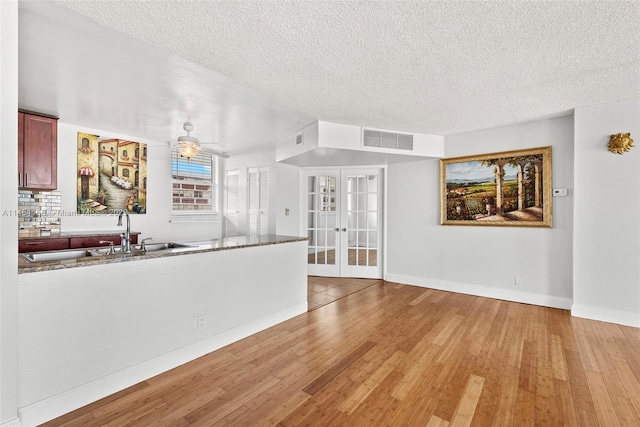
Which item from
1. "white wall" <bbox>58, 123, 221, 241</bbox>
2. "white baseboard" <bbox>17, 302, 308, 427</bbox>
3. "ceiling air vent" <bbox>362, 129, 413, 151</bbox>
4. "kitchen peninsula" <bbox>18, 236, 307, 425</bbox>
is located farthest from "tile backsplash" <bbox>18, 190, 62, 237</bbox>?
"ceiling air vent" <bbox>362, 129, 413, 151</bbox>

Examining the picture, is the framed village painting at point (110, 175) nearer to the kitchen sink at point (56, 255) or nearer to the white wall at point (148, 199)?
the white wall at point (148, 199)

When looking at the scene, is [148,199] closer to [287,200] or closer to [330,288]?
[287,200]

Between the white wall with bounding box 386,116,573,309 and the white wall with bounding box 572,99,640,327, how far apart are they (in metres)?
0.23

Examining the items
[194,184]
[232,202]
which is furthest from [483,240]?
[194,184]

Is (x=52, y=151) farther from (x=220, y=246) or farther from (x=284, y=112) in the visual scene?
(x=284, y=112)

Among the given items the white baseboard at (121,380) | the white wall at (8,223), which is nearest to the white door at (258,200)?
the white baseboard at (121,380)

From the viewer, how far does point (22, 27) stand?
180cm

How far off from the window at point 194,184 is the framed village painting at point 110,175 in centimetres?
53

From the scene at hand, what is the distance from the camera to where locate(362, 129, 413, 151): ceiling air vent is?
4086 mm

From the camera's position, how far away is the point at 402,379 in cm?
215

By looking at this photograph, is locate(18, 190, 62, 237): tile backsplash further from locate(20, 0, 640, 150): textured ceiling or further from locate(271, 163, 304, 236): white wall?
locate(20, 0, 640, 150): textured ceiling

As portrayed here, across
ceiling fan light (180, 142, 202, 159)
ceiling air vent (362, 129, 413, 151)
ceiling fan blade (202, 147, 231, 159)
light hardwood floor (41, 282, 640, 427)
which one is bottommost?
light hardwood floor (41, 282, 640, 427)

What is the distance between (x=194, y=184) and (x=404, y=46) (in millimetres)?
4746

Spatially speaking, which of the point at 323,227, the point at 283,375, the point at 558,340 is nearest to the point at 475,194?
the point at 558,340
